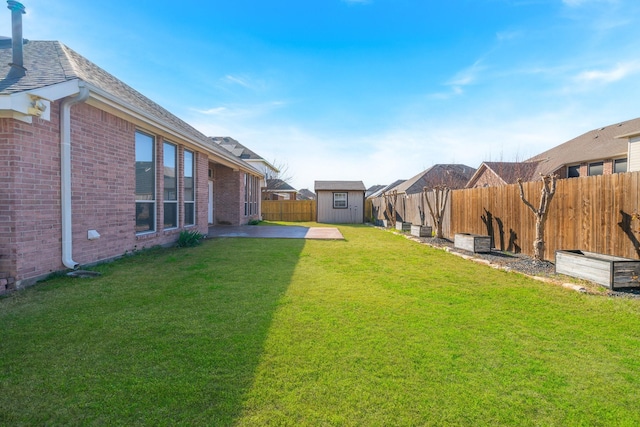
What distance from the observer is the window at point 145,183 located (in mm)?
7074

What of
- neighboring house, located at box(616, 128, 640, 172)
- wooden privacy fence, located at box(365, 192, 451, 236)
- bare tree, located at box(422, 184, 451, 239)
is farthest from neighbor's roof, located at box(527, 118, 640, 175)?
bare tree, located at box(422, 184, 451, 239)

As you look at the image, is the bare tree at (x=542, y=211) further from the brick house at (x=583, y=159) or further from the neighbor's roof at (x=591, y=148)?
the neighbor's roof at (x=591, y=148)

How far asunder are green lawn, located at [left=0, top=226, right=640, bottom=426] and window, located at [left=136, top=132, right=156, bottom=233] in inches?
108

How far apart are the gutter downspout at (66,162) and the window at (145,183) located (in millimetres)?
2085

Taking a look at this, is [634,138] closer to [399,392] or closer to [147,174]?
[399,392]

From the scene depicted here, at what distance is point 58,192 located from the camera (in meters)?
4.82

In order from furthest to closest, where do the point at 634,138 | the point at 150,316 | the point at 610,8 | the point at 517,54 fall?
the point at 634,138
the point at 517,54
the point at 610,8
the point at 150,316

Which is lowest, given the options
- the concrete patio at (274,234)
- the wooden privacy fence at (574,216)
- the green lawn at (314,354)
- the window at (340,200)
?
the green lawn at (314,354)

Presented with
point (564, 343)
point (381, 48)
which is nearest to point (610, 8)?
point (381, 48)

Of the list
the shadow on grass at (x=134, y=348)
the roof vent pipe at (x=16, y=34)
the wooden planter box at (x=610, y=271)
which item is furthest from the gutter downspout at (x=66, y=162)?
the wooden planter box at (x=610, y=271)

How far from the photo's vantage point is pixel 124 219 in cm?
651

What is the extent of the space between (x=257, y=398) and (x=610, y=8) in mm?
10734

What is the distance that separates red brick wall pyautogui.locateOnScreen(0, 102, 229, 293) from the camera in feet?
13.7

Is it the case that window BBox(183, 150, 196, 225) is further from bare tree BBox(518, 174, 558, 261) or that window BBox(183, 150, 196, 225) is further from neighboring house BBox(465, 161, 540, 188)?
neighboring house BBox(465, 161, 540, 188)
